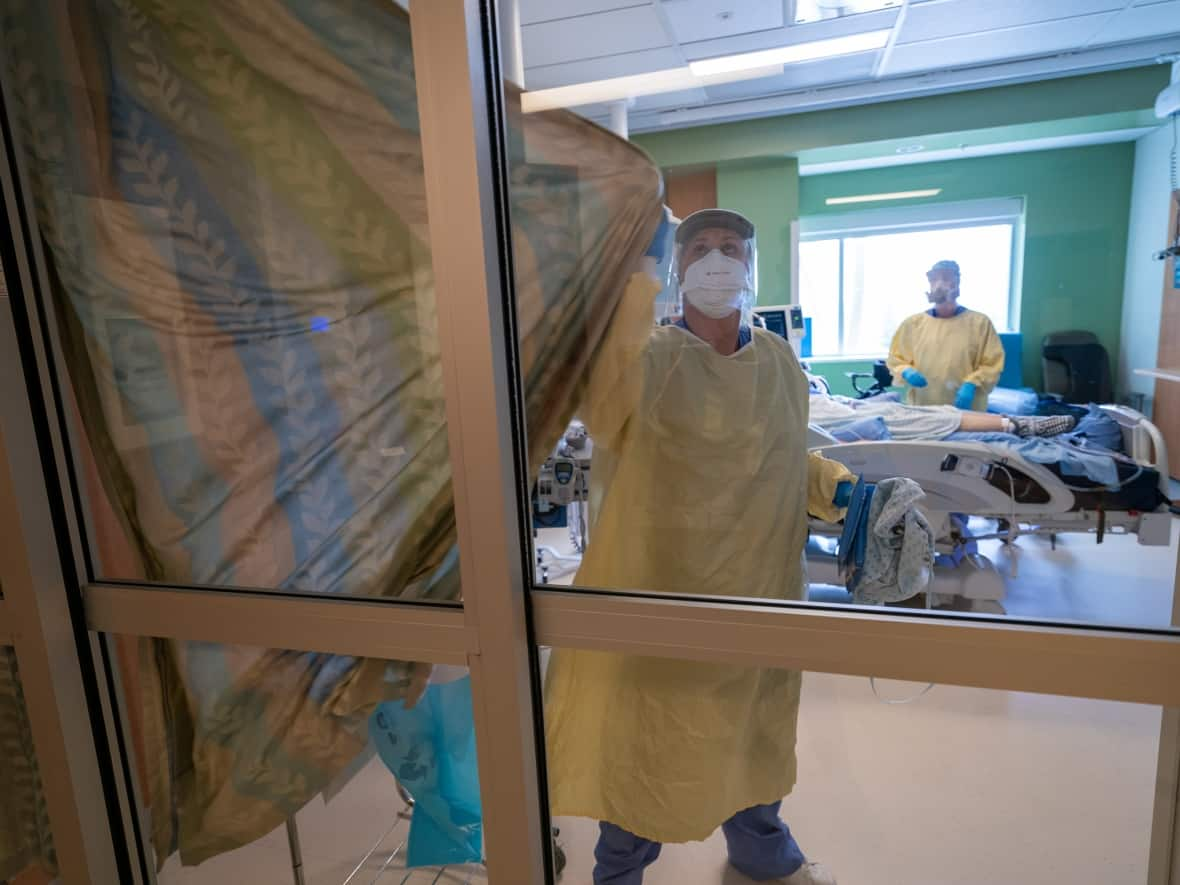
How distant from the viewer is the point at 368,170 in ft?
3.60

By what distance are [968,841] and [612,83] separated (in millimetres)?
1637

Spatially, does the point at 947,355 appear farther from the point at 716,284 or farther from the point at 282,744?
the point at 282,744

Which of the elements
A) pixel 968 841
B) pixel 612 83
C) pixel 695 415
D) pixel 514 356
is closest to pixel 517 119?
pixel 612 83

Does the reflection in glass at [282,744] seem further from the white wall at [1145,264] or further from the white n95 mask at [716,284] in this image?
the white wall at [1145,264]

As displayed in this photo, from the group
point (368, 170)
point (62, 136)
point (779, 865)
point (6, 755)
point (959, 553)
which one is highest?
point (62, 136)

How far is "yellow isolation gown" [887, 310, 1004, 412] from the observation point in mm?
1125

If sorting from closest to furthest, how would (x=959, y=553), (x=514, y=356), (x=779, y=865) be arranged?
(x=514, y=356) < (x=959, y=553) < (x=779, y=865)

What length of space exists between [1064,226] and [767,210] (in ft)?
1.44

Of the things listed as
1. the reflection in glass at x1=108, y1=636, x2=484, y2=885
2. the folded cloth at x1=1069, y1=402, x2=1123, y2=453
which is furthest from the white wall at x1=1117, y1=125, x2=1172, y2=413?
the reflection in glass at x1=108, y1=636, x2=484, y2=885

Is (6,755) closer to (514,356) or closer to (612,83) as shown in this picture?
(514,356)

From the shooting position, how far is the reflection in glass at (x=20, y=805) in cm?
146

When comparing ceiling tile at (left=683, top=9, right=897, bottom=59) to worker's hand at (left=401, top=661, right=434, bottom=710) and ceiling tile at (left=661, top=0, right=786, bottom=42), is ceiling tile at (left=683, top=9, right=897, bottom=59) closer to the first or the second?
ceiling tile at (left=661, top=0, right=786, bottom=42)

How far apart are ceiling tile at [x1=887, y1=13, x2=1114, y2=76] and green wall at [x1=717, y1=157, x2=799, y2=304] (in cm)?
27

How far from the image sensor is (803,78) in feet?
3.68
